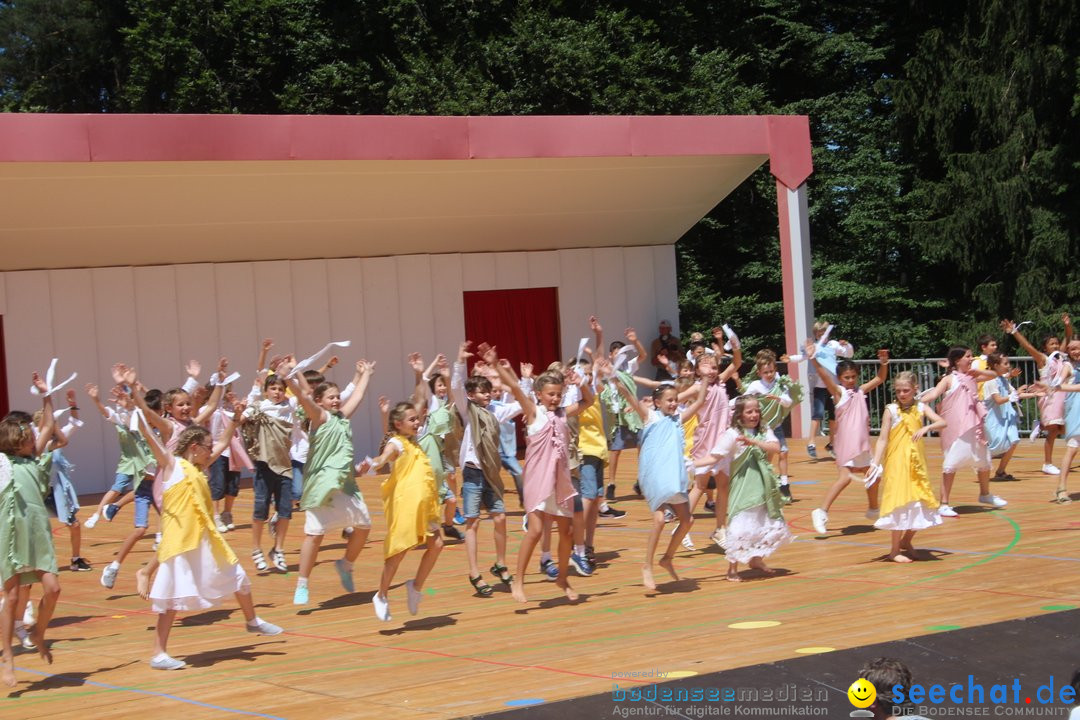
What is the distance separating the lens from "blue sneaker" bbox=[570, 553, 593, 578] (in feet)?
33.7

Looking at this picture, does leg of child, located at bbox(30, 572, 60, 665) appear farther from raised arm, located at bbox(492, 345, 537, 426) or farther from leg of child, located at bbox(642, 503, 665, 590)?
leg of child, located at bbox(642, 503, 665, 590)

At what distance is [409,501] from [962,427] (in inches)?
238

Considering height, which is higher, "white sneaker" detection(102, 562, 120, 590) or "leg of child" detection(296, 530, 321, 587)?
"leg of child" detection(296, 530, 321, 587)

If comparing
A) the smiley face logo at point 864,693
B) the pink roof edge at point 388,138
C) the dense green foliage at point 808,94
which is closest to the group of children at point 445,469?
the pink roof edge at point 388,138

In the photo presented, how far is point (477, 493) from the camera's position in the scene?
996 cm

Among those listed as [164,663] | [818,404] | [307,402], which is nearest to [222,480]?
[307,402]

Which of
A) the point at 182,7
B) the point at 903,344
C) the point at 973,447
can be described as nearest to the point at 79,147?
the point at 973,447

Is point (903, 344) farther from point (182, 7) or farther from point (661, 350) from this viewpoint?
point (182, 7)

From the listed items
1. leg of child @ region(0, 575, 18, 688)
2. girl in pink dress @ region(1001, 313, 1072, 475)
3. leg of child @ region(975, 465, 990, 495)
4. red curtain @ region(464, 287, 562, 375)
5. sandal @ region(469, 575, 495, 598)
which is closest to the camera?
leg of child @ region(0, 575, 18, 688)

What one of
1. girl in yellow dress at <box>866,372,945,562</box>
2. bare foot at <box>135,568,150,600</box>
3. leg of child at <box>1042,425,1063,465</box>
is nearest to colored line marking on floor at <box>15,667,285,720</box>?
bare foot at <box>135,568,150,600</box>

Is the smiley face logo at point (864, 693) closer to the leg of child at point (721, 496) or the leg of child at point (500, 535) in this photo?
the leg of child at point (500, 535)

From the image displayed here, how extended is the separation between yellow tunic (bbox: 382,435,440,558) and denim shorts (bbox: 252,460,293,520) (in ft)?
8.15

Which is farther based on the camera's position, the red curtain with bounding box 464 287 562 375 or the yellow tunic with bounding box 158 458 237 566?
the red curtain with bounding box 464 287 562 375

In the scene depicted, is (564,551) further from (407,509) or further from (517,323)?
(517,323)
